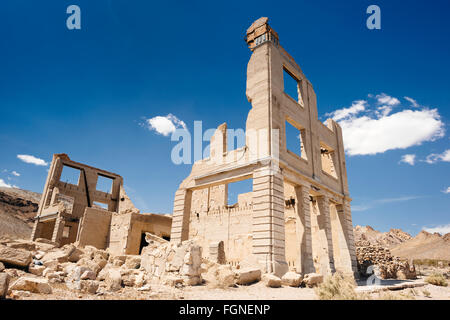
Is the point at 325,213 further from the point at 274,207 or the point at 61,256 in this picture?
the point at 61,256

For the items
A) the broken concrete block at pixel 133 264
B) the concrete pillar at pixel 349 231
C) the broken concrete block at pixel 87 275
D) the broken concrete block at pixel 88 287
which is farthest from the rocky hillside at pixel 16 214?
the concrete pillar at pixel 349 231

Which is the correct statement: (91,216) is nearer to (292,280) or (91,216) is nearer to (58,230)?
(58,230)

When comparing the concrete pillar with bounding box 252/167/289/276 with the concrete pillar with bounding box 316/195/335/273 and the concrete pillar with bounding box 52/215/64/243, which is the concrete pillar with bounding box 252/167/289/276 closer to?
the concrete pillar with bounding box 316/195/335/273

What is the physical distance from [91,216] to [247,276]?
1603 centimetres

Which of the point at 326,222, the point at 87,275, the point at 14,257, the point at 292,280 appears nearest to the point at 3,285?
the point at 87,275

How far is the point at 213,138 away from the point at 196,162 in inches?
74.1

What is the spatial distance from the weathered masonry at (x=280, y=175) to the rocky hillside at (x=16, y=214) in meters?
30.7

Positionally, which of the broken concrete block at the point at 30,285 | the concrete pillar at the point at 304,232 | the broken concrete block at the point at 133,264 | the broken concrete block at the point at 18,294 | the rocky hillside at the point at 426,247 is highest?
the rocky hillside at the point at 426,247

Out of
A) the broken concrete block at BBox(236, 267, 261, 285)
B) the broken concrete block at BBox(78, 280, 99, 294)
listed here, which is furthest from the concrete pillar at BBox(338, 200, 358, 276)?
the broken concrete block at BBox(78, 280, 99, 294)

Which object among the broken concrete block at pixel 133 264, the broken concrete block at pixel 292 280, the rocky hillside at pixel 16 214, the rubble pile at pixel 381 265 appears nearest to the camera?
the broken concrete block at pixel 292 280

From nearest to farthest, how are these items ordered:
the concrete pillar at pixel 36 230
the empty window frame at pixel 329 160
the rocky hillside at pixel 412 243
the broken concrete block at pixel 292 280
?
the broken concrete block at pixel 292 280
the empty window frame at pixel 329 160
the concrete pillar at pixel 36 230
the rocky hillside at pixel 412 243

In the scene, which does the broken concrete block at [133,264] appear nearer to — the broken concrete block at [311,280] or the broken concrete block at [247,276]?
the broken concrete block at [247,276]

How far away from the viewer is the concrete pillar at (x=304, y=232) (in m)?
11.3

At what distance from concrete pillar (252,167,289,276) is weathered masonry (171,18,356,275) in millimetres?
32
